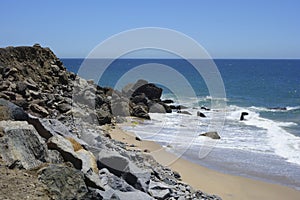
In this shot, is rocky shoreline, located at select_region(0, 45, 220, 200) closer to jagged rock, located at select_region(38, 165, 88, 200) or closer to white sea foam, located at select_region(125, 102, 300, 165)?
jagged rock, located at select_region(38, 165, 88, 200)

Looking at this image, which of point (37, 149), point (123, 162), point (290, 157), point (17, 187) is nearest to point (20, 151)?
point (37, 149)

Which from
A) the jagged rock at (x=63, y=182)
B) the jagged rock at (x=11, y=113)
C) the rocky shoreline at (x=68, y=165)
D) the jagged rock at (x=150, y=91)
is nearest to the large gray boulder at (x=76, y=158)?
the rocky shoreline at (x=68, y=165)

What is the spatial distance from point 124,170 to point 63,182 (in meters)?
2.61

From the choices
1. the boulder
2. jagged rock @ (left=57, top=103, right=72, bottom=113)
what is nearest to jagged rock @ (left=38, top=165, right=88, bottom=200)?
the boulder

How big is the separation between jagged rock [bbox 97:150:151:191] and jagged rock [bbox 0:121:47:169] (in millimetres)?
1788

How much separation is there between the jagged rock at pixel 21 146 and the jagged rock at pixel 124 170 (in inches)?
70.4

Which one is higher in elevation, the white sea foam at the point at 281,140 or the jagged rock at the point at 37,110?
the jagged rock at the point at 37,110

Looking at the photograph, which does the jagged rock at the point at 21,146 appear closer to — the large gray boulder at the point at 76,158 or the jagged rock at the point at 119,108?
the large gray boulder at the point at 76,158

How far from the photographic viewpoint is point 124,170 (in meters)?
8.91

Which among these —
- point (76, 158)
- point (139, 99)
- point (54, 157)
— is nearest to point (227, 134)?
point (139, 99)

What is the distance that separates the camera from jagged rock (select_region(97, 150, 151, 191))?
876 cm

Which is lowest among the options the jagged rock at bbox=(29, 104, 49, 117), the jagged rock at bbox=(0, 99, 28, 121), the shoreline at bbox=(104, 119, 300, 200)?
the shoreline at bbox=(104, 119, 300, 200)

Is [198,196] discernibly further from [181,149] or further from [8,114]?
[181,149]

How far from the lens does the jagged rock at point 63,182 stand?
6.31 meters
